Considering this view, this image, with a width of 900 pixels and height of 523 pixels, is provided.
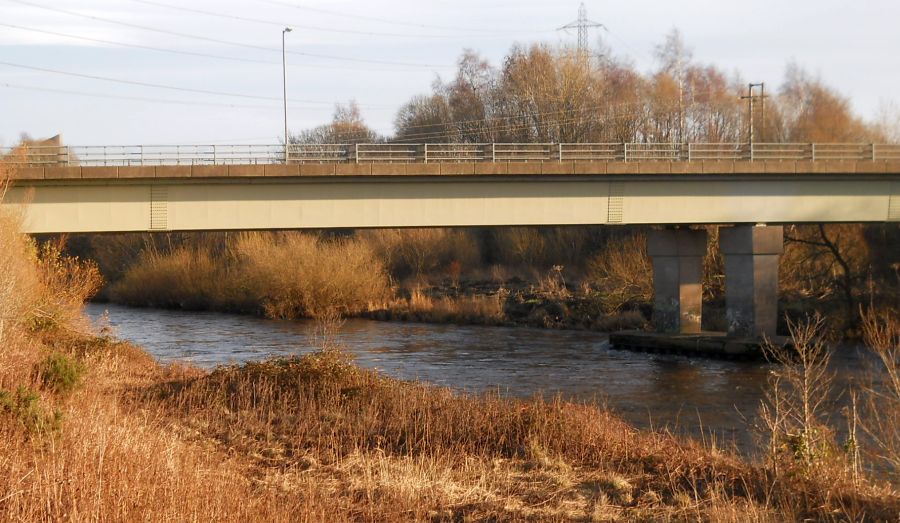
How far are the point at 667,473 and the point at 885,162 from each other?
86.9 ft

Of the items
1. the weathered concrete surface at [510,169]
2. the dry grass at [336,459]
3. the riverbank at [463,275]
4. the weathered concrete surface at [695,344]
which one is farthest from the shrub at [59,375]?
the riverbank at [463,275]

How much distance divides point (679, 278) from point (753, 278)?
3148 mm

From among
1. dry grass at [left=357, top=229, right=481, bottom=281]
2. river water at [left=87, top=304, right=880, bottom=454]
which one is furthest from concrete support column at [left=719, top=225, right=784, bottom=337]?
dry grass at [left=357, top=229, right=481, bottom=281]

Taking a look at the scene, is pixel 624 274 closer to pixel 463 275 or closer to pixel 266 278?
pixel 463 275

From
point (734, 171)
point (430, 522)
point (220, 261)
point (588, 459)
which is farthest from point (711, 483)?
point (220, 261)

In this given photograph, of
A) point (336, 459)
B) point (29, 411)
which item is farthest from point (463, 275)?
point (29, 411)

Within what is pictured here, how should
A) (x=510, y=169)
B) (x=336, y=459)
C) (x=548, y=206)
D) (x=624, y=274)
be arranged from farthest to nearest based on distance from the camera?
(x=624, y=274) < (x=548, y=206) < (x=510, y=169) < (x=336, y=459)

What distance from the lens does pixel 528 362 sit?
32.3 m

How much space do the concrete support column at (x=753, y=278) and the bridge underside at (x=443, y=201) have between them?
75 centimetres

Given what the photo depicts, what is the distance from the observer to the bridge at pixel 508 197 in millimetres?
27672

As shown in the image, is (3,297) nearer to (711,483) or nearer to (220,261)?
(711,483)

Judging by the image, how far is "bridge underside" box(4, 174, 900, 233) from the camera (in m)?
27.7

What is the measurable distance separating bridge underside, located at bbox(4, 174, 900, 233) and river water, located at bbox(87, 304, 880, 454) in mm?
3515

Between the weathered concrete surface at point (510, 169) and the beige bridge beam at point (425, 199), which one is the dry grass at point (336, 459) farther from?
the beige bridge beam at point (425, 199)
